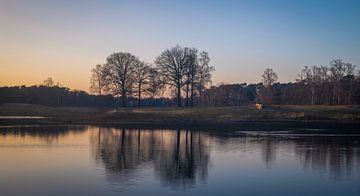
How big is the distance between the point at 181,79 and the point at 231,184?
212 ft

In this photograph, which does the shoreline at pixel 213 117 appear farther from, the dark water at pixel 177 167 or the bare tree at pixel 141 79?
the dark water at pixel 177 167

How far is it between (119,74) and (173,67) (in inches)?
429

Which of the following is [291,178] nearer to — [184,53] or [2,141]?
[2,141]

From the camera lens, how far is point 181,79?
267 feet

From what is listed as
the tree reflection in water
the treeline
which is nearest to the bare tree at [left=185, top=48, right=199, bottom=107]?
the treeline

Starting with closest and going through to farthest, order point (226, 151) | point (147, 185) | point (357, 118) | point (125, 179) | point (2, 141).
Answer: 1. point (147, 185)
2. point (125, 179)
3. point (226, 151)
4. point (2, 141)
5. point (357, 118)

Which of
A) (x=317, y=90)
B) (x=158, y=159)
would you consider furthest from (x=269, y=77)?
(x=158, y=159)

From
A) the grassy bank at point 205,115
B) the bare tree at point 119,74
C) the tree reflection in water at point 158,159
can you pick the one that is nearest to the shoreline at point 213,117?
the grassy bank at point 205,115

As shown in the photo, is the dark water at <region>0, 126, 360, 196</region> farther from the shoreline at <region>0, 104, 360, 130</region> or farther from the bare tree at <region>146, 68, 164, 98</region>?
the bare tree at <region>146, 68, 164, 98</region>

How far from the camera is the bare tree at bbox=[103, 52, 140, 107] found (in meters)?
82.1

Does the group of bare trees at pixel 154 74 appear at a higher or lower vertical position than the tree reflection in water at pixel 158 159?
higher

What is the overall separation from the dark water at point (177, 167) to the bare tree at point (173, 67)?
155 ft

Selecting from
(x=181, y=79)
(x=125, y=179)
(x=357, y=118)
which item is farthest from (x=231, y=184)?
(x=181, y=79)

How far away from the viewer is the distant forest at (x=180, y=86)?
266 ft
